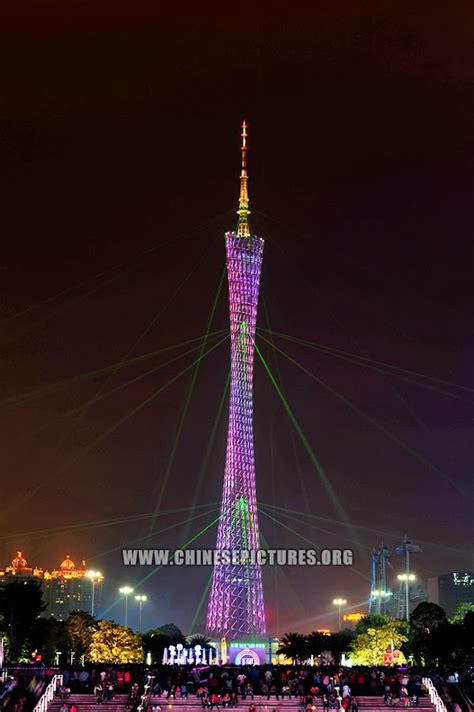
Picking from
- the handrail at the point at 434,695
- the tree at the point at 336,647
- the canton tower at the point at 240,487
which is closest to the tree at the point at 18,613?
the handrail at the point at 434,695

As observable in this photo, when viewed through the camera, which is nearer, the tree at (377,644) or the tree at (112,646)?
the tree at (112,646)

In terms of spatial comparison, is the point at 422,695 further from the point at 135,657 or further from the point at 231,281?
the point at 231,281

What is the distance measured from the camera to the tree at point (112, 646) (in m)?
70.1

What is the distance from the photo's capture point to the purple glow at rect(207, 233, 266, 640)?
96.8m

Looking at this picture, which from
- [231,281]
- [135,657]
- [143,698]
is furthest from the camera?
[231,281]

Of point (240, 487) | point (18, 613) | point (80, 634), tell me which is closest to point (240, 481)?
point (240, 487)

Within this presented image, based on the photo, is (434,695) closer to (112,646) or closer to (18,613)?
(18,613)

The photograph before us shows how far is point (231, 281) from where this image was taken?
318 ft

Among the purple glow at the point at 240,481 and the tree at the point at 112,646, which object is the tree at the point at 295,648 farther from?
the tree at the point at 112,646

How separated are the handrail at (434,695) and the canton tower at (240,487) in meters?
54.8

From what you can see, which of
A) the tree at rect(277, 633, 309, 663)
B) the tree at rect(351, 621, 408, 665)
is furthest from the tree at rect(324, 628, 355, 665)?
the tree at rect(351, 621, 408, 665)

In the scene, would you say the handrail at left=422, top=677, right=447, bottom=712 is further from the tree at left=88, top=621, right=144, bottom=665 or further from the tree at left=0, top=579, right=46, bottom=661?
the tree at left=88, top=621, right=144, bottom=665

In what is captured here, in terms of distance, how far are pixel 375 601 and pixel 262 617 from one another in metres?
62.2

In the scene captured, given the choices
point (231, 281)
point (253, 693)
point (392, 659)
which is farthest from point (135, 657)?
point (231, 281)
